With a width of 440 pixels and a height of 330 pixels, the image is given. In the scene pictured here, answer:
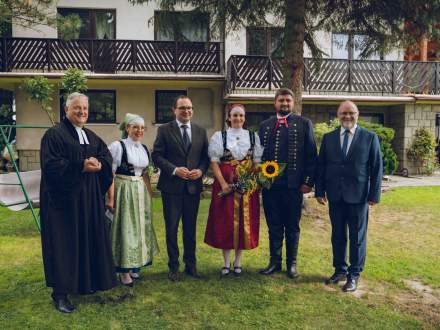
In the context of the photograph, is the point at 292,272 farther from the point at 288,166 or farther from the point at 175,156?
the point at 175,156

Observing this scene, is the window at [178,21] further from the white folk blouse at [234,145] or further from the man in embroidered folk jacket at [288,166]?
the white folk blouse at [234,145]

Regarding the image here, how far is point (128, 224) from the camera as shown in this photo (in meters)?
4.34

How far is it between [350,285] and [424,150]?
1241cm

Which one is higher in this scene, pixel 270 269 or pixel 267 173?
pixel 267 173

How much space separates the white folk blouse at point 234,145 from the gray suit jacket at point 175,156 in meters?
0.17

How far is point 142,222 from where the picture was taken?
4.44 meters

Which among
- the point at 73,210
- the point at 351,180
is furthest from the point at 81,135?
the point at 351,180

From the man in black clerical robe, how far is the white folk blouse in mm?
1184

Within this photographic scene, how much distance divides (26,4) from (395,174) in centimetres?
1267

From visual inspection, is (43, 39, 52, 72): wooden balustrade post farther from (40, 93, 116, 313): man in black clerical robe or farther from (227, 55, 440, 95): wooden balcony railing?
(40, 93, 116, 313): man in black clerical robe

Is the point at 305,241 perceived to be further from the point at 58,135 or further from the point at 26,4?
the point at 26,4

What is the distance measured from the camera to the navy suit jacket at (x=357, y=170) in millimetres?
4434

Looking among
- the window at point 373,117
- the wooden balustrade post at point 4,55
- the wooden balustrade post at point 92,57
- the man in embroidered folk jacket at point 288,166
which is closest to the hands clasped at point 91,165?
the man in embroidered folk jacket at point 288,166

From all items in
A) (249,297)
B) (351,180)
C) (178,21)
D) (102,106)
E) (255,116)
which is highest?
(178,21)
